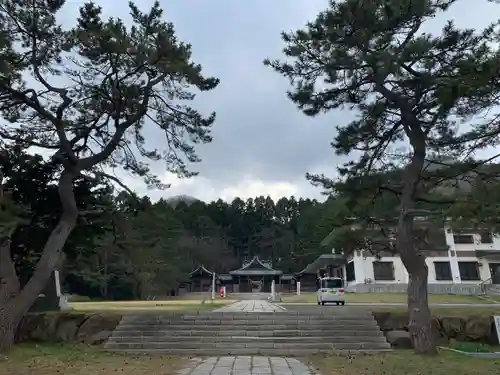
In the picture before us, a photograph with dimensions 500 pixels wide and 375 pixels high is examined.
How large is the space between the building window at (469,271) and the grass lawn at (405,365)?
83.3ft

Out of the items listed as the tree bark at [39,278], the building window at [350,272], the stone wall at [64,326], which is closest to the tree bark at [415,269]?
→ the stone wall at [64,326]

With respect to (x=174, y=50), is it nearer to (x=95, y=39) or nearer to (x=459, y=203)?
(x=95, y=39)

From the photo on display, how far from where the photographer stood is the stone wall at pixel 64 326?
10.6 m

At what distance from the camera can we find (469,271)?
1220 inches

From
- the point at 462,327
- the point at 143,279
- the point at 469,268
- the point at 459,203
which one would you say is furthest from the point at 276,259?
the point at 459,203

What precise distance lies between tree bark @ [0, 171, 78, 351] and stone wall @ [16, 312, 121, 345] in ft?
3.87

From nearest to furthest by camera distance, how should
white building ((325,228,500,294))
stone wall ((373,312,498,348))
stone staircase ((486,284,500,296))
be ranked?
stone wall ((373,312,498,348)) < stone staircase ((486,284,500,296)) < white building ((325,228,500,294))

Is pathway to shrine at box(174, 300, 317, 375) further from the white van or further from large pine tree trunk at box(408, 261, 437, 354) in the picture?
the white van

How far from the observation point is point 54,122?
9734 millimetres

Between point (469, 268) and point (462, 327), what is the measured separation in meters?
24.2

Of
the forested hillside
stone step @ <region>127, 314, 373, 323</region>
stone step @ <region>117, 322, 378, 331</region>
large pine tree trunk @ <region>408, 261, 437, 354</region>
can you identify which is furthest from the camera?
the forested hillside

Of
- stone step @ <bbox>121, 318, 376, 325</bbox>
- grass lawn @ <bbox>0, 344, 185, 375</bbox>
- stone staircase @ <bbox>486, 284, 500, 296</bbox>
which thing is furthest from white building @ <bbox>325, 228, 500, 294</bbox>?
grass lawn @ <bbox>0, 344, 185, 375</bbox>

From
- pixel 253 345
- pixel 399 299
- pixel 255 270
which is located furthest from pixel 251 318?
pixel 255 270

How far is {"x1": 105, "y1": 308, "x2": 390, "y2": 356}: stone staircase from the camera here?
887cm
